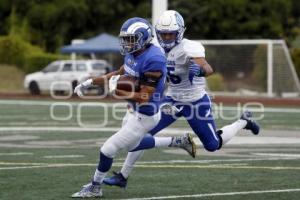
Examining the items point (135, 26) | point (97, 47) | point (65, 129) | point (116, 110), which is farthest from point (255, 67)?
point (135, 26)

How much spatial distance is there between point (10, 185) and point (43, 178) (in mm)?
653

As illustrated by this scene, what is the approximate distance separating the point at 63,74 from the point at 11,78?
22.9 feet

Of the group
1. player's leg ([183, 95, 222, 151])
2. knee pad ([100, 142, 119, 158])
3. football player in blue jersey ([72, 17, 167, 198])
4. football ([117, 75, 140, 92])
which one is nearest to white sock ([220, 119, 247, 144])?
player's leg ([183, 95, 222, 151])

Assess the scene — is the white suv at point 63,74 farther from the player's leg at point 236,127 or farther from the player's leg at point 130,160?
the player's leg at point 130,160

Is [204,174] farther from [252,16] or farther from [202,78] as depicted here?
[252,16]

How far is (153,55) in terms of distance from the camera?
27.7ft

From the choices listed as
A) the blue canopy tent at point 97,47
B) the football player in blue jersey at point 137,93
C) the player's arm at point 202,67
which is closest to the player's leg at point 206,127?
the player's arm at point 202,67

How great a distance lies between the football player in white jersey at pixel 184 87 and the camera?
30.9 ft

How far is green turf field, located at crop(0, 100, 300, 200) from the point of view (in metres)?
8.88

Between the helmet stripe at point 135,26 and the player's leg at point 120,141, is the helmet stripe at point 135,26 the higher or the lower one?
the higher one

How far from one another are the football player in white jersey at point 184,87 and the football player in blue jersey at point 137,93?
2.11 feet

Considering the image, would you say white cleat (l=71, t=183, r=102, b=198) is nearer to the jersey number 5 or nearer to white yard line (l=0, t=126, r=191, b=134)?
the jersey number 5

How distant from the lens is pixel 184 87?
9984 mm

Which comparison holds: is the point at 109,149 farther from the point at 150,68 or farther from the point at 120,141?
the point at 150,68
